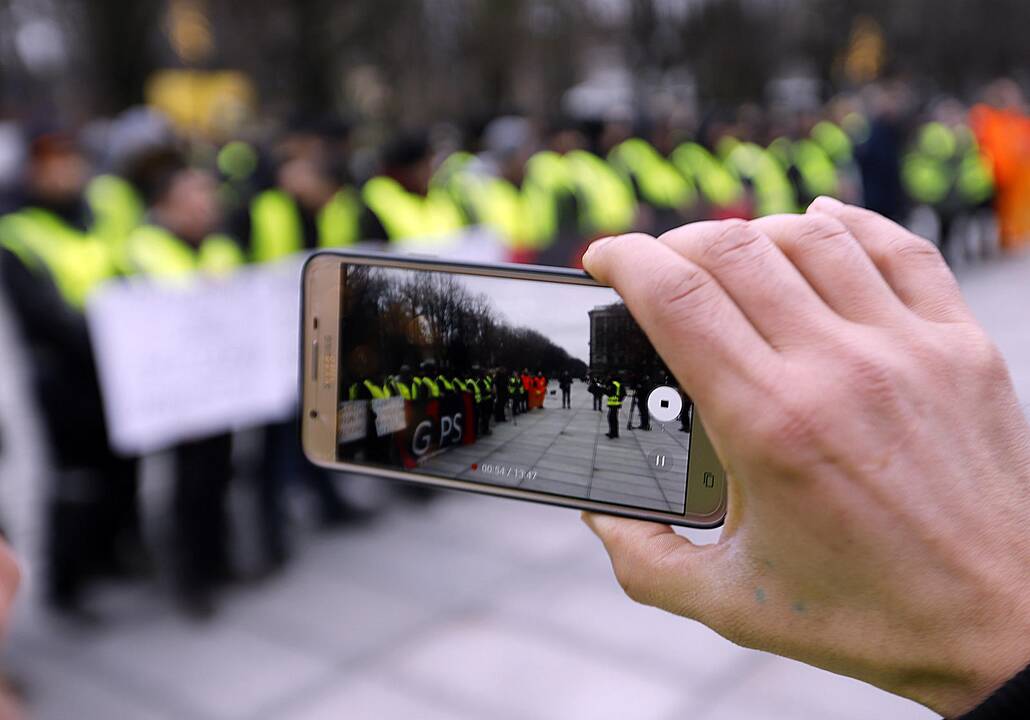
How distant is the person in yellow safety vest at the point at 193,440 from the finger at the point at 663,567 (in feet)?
12.2

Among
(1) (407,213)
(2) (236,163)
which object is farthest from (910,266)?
(2) (236,163)

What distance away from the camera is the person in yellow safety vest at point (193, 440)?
4.52 meters

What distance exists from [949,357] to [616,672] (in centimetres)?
338

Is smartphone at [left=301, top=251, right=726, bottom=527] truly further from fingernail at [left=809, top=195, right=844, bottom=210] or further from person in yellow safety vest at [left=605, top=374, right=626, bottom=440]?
fingernail at [left=809, top=195, right=844, bottom=210]

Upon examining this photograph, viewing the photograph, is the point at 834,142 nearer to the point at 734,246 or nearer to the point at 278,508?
the point at 278,508

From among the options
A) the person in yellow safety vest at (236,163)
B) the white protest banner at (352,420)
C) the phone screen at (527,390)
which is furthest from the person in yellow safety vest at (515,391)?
the person in yellow safety vest at (236,163)

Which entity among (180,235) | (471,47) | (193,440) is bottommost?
(193,440)

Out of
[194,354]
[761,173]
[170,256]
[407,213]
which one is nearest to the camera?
[170,256]

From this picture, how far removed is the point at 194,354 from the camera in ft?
15.3

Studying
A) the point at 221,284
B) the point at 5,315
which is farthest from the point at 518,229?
the point at 5,315

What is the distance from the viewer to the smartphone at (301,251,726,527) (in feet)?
4.09

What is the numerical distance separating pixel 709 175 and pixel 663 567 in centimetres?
915

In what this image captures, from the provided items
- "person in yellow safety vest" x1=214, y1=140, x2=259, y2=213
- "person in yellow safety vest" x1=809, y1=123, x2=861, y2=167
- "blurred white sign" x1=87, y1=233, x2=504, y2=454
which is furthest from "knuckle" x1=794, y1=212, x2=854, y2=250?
"person in yellow safety vest" x1=809, y1=123, x2=861, y2=167

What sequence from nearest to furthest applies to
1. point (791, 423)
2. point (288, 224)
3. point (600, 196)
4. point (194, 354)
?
point (791, 423) < point (194, 354) < point (288, 224) < point (600, 196)
